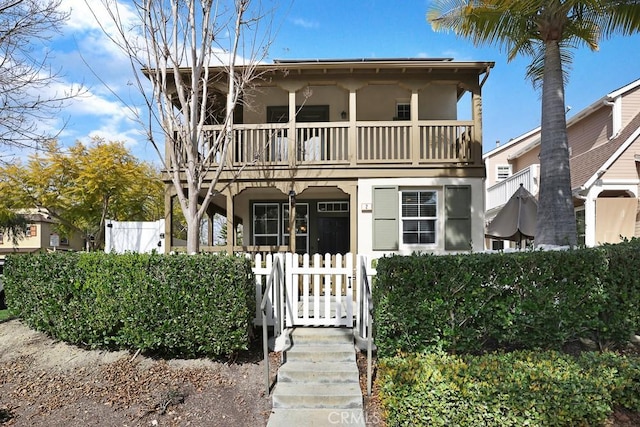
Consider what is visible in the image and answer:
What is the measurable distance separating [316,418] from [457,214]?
6.99 m

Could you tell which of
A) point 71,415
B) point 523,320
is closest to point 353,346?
point 523,320

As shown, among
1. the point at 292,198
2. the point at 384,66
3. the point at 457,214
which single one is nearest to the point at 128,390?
the point at 292,198

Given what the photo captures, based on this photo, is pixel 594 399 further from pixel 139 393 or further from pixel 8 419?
pixel 8 419

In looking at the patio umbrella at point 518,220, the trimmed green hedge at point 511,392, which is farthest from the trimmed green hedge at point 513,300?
the patio umbrella at point 518,220

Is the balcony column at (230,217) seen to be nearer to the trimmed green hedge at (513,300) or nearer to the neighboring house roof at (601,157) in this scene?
the trimmed green hedge at (513,300)

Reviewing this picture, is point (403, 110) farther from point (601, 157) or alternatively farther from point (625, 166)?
point (625, 166)

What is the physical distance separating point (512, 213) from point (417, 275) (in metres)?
5.46

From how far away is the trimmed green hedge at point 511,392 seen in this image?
4047 mm

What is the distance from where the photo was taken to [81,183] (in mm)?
15109

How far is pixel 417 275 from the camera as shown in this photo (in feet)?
16.2

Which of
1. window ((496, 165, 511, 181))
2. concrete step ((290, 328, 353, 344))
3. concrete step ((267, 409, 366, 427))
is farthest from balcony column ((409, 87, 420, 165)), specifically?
window ((496, 165, 511, 181))

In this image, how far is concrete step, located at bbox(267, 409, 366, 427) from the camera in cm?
443

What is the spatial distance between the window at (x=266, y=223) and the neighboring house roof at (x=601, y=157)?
986 cm

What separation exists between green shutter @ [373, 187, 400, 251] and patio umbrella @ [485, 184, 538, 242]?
7.96 feet
